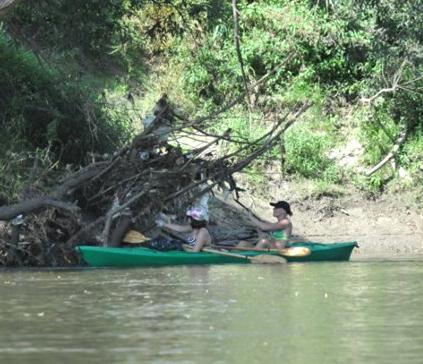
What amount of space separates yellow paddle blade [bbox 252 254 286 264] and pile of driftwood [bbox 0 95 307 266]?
1196 millimetres

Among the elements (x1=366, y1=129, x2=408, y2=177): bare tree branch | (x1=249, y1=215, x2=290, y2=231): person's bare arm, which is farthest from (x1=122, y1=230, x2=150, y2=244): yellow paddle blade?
(x1=366, y1=129, x2=408, y2=177): bare tree branch

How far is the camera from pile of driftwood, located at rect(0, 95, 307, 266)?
49.5ft

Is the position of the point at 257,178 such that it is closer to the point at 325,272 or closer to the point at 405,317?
the point at 325,272

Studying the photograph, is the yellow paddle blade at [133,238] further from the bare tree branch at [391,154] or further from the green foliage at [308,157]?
the bare tree branch at [391,154]

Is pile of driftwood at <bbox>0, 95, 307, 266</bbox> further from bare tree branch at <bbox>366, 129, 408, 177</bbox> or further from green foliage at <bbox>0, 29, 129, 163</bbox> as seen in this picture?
bare tree branch at <bbox>366, 129, 408, 177</bbox>

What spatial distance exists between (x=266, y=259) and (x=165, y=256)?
1640 millimetres

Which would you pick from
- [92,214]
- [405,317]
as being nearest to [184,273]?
[92,214]

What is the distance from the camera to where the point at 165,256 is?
15.4 metres

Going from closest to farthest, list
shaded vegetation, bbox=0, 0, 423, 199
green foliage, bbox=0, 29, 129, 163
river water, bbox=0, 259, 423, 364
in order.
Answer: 1. river water, bbox=0, 259, 423, 364
2. shaded vegetation, bbox=0, 0, 423, 199
3. green foliage, bbox=0, 29, 129, 163

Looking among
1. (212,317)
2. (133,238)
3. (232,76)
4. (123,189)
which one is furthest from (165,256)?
(232,76)

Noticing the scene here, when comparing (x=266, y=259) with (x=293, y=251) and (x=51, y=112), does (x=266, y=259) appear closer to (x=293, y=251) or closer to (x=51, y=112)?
(x=293, y=251)

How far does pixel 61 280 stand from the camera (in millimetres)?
12734

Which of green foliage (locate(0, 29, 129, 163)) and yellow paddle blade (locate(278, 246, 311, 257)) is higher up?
green foliage (locate(0, 29, 129, 163))

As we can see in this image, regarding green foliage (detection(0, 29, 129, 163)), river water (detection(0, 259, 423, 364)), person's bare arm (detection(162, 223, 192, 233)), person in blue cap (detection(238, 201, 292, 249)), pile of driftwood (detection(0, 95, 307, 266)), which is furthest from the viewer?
green foliage (detection(0, 29, 129, 163))
